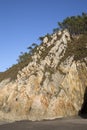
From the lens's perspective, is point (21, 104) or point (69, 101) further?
point (21, 104)

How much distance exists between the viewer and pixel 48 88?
180ft

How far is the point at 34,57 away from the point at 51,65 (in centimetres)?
732

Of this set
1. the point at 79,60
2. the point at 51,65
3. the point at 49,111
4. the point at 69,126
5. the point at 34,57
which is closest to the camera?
the point at 69,126

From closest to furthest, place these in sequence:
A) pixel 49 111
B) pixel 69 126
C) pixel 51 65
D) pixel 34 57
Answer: pixel 69 126
pixel 49 111
pixel 51 65
pixel 34 57

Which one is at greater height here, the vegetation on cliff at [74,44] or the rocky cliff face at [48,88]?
the vegetation on cliff at [74,44]

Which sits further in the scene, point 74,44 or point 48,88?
point 74,44

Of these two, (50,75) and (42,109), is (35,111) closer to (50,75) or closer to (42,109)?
(42,109)

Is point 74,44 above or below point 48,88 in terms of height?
above

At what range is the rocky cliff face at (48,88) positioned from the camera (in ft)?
171

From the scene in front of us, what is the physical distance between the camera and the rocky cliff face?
171ft

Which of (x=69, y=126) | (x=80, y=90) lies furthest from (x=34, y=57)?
(x=69, y=126)

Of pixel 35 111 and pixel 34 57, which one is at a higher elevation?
pixel 34 57

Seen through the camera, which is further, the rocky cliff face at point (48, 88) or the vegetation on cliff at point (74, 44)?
the vegetation on cliff at point (74, 44)

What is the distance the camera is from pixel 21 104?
2194 inches
